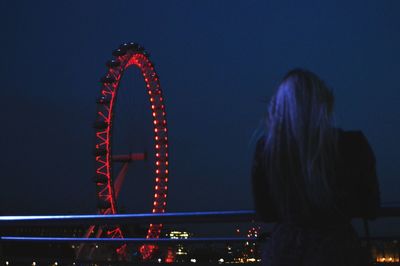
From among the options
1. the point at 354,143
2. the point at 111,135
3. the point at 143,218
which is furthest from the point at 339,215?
the point at 111,135

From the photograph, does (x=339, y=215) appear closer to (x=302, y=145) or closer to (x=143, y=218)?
(x=302, y=145)

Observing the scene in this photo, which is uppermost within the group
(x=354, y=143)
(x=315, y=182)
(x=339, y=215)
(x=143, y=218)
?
(x=354, y=143)

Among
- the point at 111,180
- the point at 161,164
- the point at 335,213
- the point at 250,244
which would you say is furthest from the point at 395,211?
the point at 161,164

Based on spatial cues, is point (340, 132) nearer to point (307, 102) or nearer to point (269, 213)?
point (307, 102)

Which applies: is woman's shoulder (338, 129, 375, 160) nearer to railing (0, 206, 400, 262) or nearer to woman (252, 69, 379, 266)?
woman (252, 69, 379, 266)

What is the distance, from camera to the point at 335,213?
192 centimetres

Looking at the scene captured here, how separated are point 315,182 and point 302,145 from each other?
133 mm

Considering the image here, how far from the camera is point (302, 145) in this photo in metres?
1.94

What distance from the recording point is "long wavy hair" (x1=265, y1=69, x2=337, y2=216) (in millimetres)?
1909

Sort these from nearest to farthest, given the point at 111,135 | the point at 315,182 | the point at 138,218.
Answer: the point at 315,182
the point at 138,218
the point at 111,135

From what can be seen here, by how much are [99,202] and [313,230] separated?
21.2 meters

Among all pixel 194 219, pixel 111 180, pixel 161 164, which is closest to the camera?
pixel 194 219

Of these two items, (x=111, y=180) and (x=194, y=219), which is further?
(x=111, y=180)

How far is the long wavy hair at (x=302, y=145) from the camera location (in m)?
1.91
